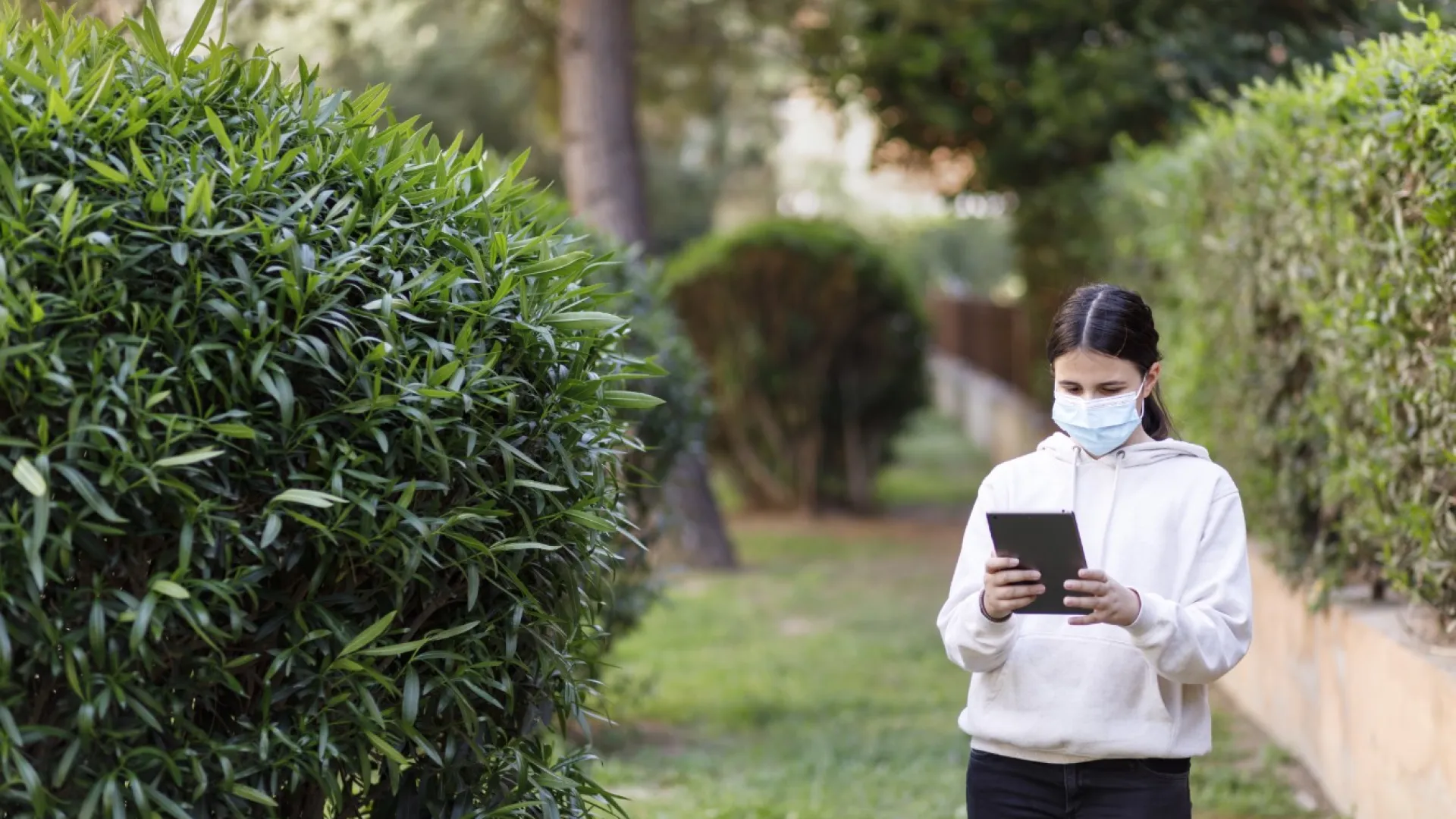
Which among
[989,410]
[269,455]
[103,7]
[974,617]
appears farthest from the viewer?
[989,410]

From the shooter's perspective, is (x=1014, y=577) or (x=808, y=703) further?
(x=808, y=703)

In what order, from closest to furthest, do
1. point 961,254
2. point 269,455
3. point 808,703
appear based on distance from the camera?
1. point 269,455
2. point 808,703
3. point 961,254

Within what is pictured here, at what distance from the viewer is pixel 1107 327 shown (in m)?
2.95

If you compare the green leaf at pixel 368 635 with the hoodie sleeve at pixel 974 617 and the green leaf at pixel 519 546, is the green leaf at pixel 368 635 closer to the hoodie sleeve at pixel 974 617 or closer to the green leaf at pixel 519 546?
the green leaf at pixel 519 546

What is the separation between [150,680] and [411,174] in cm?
107

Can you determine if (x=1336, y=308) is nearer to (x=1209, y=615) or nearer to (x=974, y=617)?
(x=1209, y=615)

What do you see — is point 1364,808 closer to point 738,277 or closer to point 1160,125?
point 1160,125

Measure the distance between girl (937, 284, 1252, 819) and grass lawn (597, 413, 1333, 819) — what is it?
2558 mm

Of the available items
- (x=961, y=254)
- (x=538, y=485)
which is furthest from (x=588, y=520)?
(x=961, y=254)

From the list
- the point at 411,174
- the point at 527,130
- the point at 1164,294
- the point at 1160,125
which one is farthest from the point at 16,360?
the point at 527,130

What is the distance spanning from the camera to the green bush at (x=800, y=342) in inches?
540

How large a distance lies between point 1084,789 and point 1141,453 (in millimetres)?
651

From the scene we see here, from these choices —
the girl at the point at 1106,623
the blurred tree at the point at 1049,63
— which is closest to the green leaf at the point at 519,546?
the girl at the point at 1106,623

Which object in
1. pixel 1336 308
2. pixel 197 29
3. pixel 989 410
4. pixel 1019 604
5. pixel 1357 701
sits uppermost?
pixel 197 29
